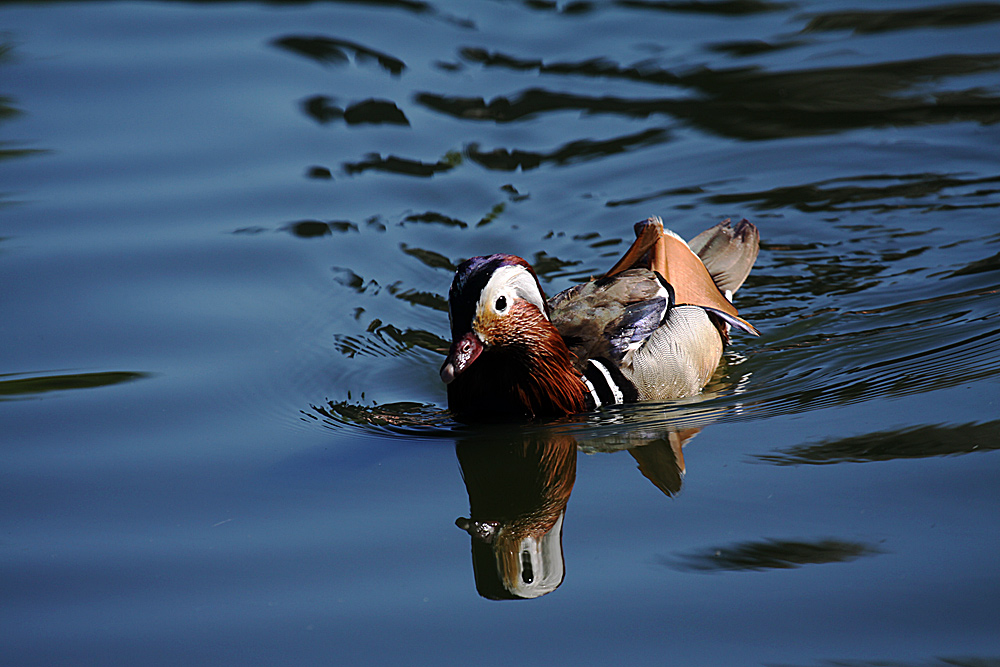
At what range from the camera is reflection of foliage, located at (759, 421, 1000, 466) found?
14.4 feet

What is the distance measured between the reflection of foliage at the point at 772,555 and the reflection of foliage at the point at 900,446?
670mm

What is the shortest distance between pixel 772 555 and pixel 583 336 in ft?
7.01

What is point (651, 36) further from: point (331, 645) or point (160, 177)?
point (331, 645)

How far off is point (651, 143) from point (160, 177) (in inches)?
158

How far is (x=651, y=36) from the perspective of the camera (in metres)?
→ 11.0

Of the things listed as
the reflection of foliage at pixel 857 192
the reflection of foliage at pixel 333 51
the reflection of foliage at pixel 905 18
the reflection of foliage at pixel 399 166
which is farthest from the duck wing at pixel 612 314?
the reflection of foliage at pixel 905 18

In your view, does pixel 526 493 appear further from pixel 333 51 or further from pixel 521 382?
pixel 333 51

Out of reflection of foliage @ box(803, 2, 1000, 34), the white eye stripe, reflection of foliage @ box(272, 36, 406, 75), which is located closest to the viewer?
the white eye stripe

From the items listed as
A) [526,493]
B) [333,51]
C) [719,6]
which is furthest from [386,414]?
[719,6]

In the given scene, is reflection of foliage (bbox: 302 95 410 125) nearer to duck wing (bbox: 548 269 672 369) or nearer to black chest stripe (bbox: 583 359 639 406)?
duck wing (bbox: 548 269 672 369)

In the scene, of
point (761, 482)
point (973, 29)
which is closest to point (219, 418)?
point (761, 482)

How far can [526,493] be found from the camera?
459 cm

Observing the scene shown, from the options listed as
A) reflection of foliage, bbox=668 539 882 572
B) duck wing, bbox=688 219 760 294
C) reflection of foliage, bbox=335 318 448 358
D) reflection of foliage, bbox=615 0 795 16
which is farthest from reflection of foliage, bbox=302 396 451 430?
reflection of foliage, bbox=615 0 795 16

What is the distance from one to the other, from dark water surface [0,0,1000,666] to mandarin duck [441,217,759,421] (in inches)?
8.0
